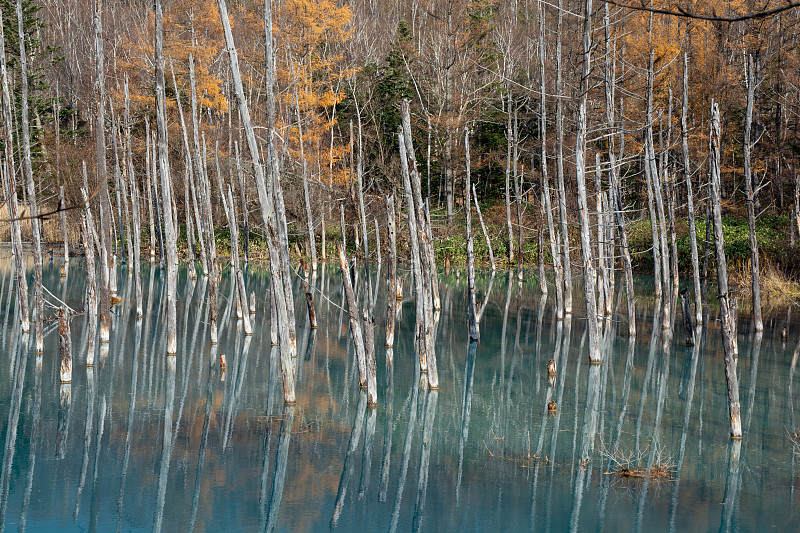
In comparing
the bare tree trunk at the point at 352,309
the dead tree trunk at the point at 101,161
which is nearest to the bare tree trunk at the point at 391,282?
the bare tree trunk at the point at 352,309

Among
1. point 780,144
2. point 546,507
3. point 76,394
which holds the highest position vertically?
point 780,144

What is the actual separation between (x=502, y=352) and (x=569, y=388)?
9.68 feet

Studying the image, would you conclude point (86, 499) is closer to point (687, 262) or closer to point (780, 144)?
point (687, 262)

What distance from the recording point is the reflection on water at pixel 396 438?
7352 millimetres

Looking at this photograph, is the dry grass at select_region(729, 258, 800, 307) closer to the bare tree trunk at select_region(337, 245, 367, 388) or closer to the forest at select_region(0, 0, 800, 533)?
the forest at select_region(0, 0, 800, 533)

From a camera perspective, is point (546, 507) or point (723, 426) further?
point (723, 426)

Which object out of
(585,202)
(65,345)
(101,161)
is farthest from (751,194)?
(65,345)

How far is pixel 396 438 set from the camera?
969cm

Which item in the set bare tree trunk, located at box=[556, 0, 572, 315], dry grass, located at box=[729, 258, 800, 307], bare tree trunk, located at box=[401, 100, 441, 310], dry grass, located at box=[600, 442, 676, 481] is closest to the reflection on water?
dry grass, located at box=[600, 442, 676, 481]

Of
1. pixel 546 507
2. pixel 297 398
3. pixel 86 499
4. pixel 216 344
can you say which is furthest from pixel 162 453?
pixel 216 344

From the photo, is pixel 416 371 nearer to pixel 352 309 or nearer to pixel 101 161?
pixel 352 309

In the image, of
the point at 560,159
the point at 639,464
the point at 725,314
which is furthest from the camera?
the point at 560,159

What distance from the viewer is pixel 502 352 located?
15266 mm

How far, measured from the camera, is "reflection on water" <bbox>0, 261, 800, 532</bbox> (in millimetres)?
7352
